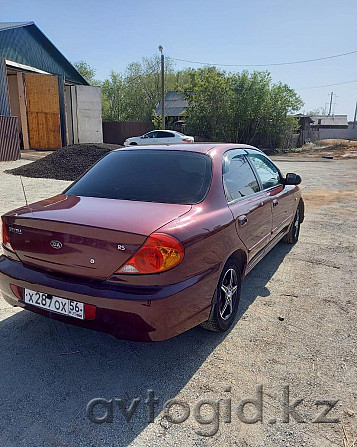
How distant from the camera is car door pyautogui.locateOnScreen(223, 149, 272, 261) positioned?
3.06 m

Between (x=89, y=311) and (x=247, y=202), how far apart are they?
1.79 meters

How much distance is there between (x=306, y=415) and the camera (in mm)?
2080

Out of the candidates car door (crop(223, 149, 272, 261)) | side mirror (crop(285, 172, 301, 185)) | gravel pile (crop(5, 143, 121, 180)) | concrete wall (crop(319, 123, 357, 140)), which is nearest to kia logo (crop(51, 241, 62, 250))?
car door (crop(223, 149, 272, 261))

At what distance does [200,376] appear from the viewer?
2.40 meters

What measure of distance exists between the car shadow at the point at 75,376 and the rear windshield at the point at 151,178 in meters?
1.17

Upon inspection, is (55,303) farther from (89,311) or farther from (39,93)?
(39,93)

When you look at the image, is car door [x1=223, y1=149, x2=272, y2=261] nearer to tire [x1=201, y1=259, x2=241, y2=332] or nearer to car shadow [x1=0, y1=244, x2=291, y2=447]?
tire [x1=201, y1=259, x2=241, y2=332]

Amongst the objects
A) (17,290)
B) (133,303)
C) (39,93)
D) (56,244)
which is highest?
(39,93)

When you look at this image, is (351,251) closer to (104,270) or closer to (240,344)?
(240,344)

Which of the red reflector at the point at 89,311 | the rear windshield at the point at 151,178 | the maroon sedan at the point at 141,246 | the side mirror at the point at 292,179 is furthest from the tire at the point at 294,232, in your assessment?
the red reflector at the point at 89,311

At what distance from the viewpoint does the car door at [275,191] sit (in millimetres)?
4004

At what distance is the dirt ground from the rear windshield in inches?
46.1

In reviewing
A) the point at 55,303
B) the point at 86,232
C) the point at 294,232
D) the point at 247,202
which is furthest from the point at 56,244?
the point at 294,232

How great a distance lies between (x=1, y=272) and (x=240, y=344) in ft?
6.37
